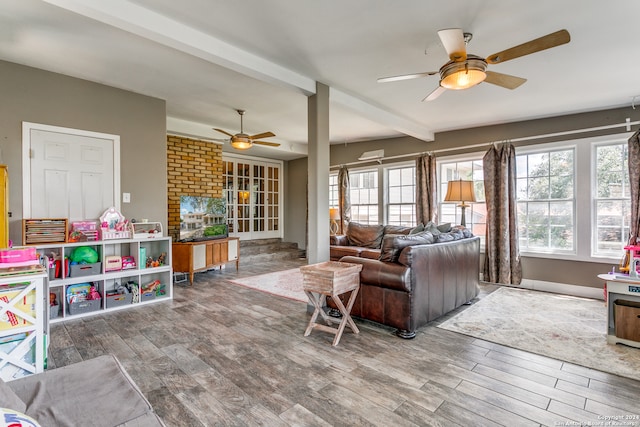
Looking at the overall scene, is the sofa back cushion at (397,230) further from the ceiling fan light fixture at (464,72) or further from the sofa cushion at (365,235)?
the ceiling fan light fixture at (464,72)

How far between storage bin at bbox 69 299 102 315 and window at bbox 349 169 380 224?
525 centimetres

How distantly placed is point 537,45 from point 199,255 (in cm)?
499

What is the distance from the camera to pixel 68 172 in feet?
12.2

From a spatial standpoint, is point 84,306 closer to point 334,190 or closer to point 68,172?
point 68,172

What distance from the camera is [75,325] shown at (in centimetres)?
323

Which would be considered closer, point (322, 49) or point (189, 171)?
point (322, 49)

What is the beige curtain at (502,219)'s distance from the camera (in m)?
5.04

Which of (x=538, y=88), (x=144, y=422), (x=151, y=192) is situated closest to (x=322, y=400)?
(x=144, y=422)

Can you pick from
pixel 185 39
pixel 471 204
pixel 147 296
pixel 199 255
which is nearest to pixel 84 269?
pixel 147 296

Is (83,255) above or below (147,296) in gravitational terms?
above

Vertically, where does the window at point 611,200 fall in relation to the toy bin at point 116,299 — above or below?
above

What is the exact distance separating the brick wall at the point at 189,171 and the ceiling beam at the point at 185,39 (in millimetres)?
3227

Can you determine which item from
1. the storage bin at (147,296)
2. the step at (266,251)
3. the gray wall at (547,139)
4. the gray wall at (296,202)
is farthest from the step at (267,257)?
the gray wall at (547,139)

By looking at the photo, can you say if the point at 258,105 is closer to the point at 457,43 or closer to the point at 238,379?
the point at 457,43
